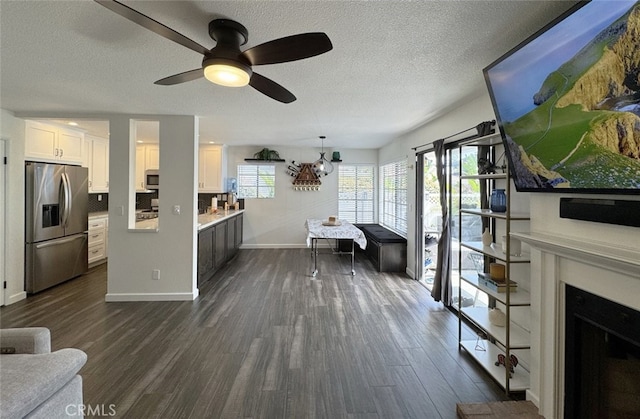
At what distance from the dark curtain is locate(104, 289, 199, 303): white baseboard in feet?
10.5

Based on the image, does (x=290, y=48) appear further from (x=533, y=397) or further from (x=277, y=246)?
(x=277, y=246)

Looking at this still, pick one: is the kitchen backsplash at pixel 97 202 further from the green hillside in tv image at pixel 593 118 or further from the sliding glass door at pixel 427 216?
the green hillside in tv image at pixel 593 118

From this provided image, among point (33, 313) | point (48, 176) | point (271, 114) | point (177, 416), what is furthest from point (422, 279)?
point (48, 176)

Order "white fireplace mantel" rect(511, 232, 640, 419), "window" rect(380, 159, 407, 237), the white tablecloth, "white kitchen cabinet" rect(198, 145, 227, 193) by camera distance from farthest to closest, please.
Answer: "white kitchen cabinet" rect(198, 145, 227, 193) → "window" rect(380, 159, 407, 237) → the white tablecloth → "white fireplace mantel" rect(511, 232, 640, 419)

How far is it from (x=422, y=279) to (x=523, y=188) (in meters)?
2.91

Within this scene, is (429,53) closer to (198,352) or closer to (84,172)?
(198,352)

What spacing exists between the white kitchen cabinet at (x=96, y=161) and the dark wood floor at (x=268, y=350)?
185 centimetres

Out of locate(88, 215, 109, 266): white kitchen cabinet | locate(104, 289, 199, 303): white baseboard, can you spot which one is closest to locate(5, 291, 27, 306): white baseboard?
locate(104, 289, 199, 303): white baseboard

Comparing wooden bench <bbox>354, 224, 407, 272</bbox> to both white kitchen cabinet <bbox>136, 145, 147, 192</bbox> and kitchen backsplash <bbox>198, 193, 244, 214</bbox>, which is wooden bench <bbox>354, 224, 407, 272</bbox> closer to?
kitchen backsplash <bbox>198, 193, 244, 214</bbox>

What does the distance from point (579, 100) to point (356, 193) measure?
5.75 meters

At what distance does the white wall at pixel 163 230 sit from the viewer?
3582 millimetres

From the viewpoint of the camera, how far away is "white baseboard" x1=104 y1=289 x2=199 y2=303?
3.61 meters

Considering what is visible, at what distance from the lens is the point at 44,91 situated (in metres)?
2.79

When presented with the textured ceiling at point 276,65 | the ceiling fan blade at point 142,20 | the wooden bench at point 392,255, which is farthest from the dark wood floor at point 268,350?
the textured ceiling at point 276,65
